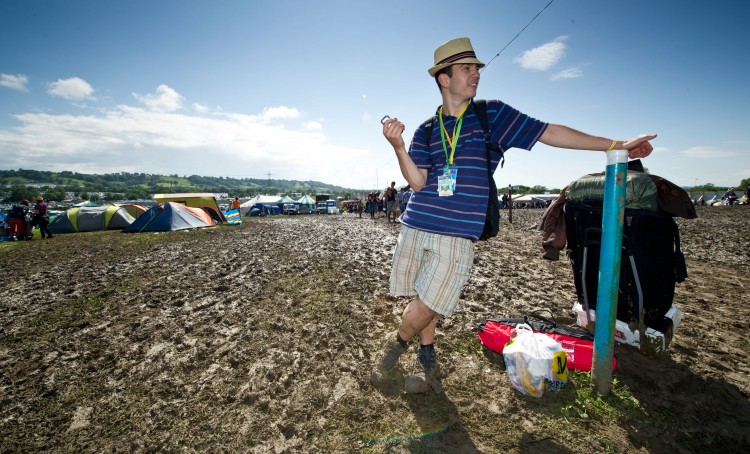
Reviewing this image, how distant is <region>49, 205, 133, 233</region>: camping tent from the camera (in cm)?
2062

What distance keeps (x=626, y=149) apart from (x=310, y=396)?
2923 mm

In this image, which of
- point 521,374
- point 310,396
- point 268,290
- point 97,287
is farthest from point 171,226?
point 521,374

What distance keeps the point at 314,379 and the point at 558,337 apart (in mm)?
2203

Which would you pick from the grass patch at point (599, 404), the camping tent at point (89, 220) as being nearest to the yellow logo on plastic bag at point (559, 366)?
the grass patch at point (599, 404)

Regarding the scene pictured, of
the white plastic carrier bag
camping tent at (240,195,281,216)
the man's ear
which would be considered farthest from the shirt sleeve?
camping tent at (240,195,281,216)

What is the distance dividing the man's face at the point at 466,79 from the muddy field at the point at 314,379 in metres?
2.32

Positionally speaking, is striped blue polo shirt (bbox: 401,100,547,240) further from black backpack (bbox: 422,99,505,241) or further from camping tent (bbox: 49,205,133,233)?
camping tent (bbox: 49,205,133,233)

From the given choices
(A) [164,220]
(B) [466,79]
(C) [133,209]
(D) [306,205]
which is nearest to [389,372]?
(B) [466,79]

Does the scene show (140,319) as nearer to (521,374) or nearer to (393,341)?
(393,341)

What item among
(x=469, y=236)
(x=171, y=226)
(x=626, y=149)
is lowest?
(x=171, y=226)

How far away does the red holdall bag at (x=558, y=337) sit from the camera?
2695 millimetres

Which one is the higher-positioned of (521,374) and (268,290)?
(521,374)

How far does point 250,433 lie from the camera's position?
220cm

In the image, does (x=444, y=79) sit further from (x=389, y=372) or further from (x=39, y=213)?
(x=39, y=213)
